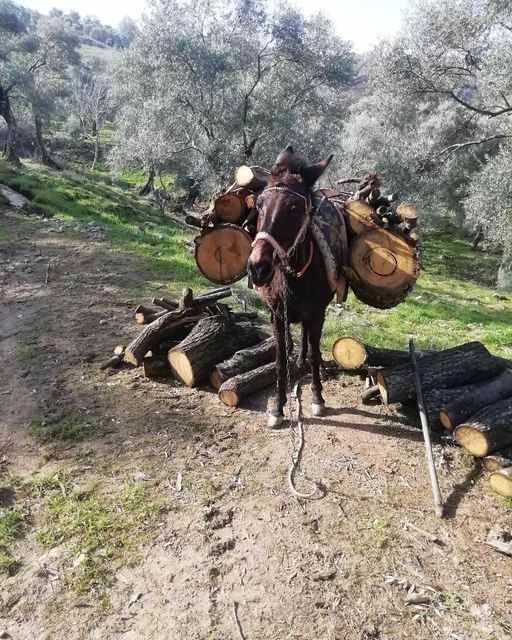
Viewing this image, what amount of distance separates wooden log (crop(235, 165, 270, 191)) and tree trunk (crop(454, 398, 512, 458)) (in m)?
3.58

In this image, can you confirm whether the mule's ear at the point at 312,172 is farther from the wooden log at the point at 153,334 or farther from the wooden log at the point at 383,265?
the wooden log at the point at 153,334

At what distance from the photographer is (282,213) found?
13.9 feet

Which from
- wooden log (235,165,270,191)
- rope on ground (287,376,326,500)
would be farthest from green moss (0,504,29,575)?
wooden log (235,165,270,191)

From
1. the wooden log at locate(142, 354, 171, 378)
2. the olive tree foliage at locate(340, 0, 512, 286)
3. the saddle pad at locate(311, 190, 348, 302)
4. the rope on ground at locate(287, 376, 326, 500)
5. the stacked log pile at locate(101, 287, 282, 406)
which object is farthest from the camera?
the olive tree foliage at locate(340, 0, 512, 286)

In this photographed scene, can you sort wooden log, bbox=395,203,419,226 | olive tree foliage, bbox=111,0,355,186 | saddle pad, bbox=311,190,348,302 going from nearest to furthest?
saddle pad, bbox=311,190,348,302
wooden log, bbox=395,203,419,226
olive tree foliage, bbox=111,0,355,186

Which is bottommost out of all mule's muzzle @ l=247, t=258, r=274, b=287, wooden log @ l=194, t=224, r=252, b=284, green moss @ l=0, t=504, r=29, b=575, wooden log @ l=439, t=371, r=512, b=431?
green moss @ l=0, t=504, r=29, b=575

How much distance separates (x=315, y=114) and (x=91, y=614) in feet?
75.4

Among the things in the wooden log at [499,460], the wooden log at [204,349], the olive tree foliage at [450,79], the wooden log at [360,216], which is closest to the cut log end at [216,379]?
the wooden log at [204,349]

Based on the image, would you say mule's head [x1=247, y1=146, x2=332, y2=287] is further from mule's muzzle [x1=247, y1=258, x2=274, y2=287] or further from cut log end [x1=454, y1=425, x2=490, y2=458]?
cut log end [x1=454, y1=425, x2=490, y2=458]

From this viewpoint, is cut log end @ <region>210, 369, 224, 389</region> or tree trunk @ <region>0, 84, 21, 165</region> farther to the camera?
tree trunk @ <region>0, 84, 21, 165</region>

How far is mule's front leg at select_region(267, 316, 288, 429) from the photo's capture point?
5457 mm

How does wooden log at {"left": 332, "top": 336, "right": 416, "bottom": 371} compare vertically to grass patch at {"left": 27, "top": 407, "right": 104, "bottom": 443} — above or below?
above

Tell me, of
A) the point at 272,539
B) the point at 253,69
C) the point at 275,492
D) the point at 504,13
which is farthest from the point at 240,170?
the point at 253,69

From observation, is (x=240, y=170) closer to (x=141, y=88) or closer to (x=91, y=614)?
(x=91, y=614)
